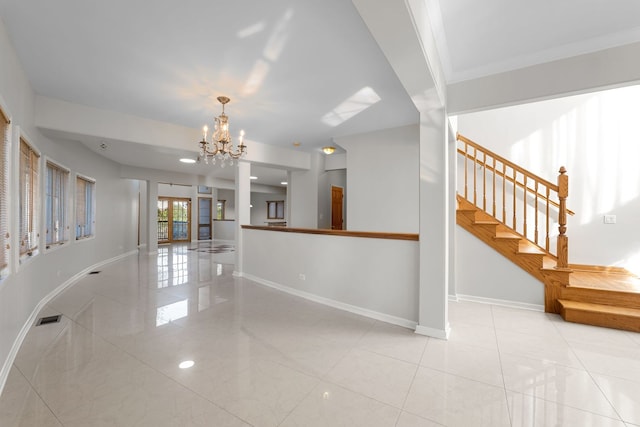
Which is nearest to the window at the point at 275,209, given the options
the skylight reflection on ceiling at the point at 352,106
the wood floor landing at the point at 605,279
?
the skylight reflection on ceiling at the point at 352,106

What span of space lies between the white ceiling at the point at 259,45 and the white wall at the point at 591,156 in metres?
2.68

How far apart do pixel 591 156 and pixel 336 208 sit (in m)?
4.84

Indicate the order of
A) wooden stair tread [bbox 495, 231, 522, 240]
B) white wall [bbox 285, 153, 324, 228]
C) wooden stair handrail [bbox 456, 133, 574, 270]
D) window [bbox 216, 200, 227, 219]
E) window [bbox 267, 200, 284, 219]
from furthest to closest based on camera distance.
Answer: window [bbox 267, 200, 284, 219] < window [bbox 216, 200, 227, 219] < white wall [bbox 285, 153, 324, 228] < wooden stair handrail [bbox 456, 133, 574, 270] < wooden stair tread [bbox 495, 231, 522, 240]

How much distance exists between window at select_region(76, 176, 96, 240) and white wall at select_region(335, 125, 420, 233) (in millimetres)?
5100

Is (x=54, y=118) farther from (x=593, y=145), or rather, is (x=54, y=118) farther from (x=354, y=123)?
(x=593, y=145)

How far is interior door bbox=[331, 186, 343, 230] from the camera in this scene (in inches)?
279

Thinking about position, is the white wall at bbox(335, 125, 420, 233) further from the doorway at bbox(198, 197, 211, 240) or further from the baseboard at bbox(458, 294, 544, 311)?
the doorway at bbox(198, 197, 211, 240)

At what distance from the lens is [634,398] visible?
1.88 metres

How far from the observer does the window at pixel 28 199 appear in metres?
2.93

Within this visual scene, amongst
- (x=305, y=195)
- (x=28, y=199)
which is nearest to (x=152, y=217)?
(x=305, y=195)

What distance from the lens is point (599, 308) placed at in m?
3.15

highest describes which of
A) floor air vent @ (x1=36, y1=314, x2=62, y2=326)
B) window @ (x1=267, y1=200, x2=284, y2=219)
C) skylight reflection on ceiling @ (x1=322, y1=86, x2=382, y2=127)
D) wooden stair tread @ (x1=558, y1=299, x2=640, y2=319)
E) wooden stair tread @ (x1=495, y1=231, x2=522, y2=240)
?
skylight reflection on ceiling @ (x1=322, y1=86, x2=382, y2=127)

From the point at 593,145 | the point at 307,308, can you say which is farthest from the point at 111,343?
the point at 593,145

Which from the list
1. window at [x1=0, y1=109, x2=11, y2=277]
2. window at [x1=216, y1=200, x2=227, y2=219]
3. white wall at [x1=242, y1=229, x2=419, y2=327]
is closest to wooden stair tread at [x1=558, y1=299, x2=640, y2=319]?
white wall at [x1=242, y1=229, x2=419, y2=327]
